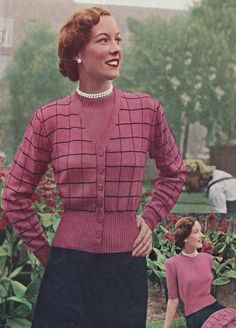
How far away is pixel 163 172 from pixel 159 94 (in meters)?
0.26

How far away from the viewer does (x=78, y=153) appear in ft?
5.41

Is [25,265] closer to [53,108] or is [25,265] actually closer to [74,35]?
[53,108]

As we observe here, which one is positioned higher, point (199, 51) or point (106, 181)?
point (199, 51)

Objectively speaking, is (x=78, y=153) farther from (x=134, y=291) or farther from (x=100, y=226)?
(x=134, y=291)

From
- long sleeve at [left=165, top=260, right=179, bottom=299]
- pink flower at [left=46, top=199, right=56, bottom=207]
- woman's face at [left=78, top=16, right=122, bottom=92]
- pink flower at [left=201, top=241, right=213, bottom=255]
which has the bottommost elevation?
long sleeve at [left=165, top=260, right=179, bottom=299]

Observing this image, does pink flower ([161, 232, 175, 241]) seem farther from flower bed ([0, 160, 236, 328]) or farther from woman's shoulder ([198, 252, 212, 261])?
woman's shoulder ([198, 252, 212, 261])

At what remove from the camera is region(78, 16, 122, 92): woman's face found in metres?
1.64

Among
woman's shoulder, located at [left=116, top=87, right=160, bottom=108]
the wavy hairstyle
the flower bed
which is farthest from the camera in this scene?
the flower bed

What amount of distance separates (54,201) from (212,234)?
0.55 metres

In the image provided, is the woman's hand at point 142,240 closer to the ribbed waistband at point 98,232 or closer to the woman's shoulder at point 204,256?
the ribbed waistband at point 98,232

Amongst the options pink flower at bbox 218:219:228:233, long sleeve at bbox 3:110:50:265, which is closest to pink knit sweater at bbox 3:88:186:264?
long sleeve at bbox 3:110:50:265

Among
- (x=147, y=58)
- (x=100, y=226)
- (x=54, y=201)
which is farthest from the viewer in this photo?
(x=147, y=58)

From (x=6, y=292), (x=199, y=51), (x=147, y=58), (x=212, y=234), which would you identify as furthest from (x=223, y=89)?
(x=6, y=292)

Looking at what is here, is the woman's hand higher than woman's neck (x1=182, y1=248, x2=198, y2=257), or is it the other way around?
the woman's hand
